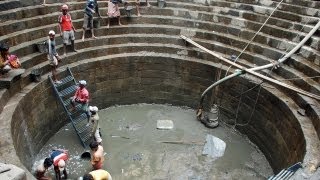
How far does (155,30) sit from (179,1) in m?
1.56

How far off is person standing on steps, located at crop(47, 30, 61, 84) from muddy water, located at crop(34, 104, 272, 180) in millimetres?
1682

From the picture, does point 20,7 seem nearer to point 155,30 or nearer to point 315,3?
point 155,30

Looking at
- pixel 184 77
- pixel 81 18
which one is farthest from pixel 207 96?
pixel 81 18

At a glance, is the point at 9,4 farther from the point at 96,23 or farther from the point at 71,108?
the point at 71,108

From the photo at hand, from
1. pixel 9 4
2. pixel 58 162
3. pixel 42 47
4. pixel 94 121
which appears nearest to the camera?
pixel 58 162

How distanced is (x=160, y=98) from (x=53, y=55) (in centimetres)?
380

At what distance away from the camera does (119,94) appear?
420 inches

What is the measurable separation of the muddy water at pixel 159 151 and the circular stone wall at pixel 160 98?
40cm

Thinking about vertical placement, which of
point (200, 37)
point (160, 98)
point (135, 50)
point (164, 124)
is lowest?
point (164, 124)

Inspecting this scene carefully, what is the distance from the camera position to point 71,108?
354 inches

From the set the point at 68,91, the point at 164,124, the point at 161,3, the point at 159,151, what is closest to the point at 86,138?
the point at 68,91

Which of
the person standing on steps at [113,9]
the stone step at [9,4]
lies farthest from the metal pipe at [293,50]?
the stone step at [9,4]

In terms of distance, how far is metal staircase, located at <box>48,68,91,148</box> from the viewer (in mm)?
8680

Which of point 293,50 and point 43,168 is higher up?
point 293,50
